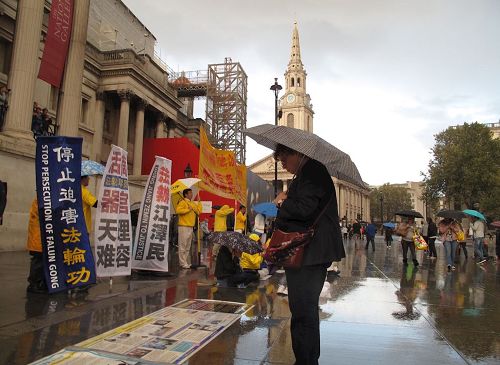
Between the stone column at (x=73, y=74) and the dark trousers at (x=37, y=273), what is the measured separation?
35.7 ft

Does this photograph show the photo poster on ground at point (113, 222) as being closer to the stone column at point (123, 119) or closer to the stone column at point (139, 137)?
the stone column at point (123, 119)

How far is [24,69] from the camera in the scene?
574 inches

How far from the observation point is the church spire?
412ft

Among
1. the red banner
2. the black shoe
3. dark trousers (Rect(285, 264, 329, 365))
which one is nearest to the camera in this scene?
dark trousers (Rect(285, 264, 329, 365))

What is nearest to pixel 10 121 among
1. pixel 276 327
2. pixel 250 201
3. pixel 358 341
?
pixel 276 327

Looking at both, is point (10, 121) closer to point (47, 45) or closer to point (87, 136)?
point (47, 45)

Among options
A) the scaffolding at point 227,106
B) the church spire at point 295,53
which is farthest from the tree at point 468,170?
the church spire at point 295,53

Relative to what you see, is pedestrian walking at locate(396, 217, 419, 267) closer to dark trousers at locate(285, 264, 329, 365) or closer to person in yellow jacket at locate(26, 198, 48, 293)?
person in yellow jacket at locate(26, 198, 48, 293)

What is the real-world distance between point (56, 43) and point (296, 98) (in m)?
110

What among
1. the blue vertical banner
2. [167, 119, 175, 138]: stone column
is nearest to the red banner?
the blue vertical banner

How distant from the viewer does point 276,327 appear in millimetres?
4992

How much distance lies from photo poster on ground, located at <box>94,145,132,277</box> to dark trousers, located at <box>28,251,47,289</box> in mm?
844

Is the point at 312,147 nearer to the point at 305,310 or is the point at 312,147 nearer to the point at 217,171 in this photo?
the point at 305,310

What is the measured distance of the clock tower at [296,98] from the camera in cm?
11988
